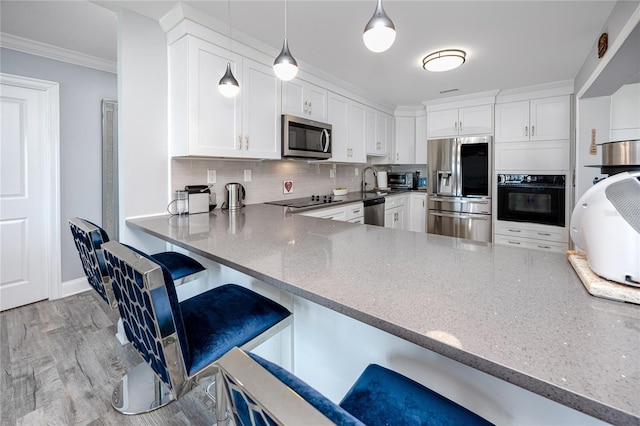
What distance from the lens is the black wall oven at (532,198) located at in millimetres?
3602

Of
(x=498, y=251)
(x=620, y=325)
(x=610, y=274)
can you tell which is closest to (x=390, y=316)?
A: (x=620, y=325)

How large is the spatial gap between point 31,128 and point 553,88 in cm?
558

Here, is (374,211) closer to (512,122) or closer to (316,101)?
(316,101)

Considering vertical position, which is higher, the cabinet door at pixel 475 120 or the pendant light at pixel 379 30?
the cabinet door at pixel 475 120

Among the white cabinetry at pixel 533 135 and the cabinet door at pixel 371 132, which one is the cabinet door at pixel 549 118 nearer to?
the white cabinetry at pixel 533 135

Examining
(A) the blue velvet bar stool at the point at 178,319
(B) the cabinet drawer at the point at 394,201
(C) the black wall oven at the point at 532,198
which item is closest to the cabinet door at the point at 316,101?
(B) the cabinet drawer at the point at 394,201

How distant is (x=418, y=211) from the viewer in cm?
479

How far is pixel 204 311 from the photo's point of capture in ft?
3.79

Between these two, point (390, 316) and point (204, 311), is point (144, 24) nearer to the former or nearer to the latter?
point (204, 311)

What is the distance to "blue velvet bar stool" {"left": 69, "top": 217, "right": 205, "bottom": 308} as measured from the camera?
138cm

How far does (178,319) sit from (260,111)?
6.88ft

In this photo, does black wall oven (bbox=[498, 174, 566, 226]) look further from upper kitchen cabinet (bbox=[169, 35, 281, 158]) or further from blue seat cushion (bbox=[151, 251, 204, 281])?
→ blue seat cushion (bbox=[151, 251, 204, 281])

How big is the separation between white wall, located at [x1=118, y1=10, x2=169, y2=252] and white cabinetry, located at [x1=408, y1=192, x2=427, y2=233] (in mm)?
3693

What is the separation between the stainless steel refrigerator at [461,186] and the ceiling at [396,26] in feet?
3.65
